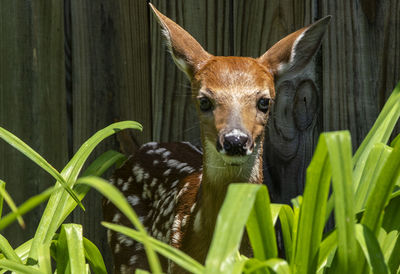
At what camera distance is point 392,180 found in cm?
245

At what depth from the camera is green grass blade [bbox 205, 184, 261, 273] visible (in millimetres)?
1990

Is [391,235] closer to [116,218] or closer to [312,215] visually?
[312,215]

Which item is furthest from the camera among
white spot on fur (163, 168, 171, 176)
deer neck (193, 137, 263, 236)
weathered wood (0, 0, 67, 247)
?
weathered wood (0, 0, 67, 247)

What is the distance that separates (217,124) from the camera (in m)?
3.14

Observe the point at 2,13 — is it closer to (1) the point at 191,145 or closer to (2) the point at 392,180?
(1) the point at 191,145

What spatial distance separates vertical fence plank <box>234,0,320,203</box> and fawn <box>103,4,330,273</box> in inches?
19.8

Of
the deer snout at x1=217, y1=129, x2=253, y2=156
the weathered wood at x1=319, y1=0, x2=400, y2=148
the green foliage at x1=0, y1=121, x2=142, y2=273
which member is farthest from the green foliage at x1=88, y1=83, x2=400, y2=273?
the weathered wood at x1=319, y1=0, x2=400, y2=148

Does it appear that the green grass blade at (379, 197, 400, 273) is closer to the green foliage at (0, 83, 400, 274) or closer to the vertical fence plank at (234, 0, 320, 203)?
the green foliage at (0, 83, 400, 274)

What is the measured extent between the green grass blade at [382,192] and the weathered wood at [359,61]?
1.55 metres

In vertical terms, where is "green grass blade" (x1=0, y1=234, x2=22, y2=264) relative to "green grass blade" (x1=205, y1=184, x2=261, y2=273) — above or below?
below

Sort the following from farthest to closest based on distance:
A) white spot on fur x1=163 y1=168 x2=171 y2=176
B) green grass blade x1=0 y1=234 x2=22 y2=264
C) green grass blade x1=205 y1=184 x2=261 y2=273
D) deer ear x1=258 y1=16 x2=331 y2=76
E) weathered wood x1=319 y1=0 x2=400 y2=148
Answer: white spot on fur x1=163 y1=168 x2=171 y2=176, weathered wood x1=319 y1=0 x2=400 y2=148, deer ear x1=258 y1=16 x2=331 y2=76, green grass blade x1=0 y1=234 x2=22 y2=264, green grass blade x1=205 y1=184 x2=261 y2=273

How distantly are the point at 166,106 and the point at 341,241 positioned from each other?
223 cm

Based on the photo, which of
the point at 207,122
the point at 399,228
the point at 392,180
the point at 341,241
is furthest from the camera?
the point at 207,122

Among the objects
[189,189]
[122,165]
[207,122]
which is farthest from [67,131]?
[207,122]
